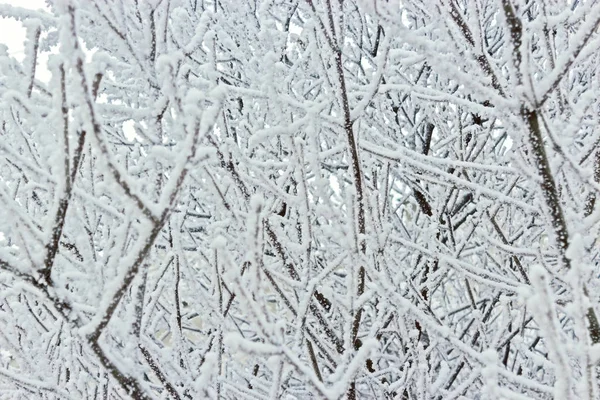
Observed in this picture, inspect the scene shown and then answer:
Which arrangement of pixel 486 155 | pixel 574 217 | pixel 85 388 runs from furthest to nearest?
pixel 486 155 → pixel 85 388 → pixel 574 217

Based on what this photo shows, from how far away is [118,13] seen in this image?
1618mm

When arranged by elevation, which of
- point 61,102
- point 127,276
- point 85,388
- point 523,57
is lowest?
point 85,388

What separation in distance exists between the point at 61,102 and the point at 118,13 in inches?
29.9

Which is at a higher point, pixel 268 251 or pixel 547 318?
pixel 268 251

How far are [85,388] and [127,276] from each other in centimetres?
137

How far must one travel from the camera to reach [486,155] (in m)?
3.55

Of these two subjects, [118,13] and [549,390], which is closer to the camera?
[549,390]

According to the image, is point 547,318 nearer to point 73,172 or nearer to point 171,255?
point 73,172

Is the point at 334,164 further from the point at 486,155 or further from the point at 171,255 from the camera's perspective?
the point at 171,255

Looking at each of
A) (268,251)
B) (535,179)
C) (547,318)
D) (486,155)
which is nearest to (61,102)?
(547,318)

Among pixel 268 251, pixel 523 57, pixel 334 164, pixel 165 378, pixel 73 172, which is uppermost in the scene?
pixel 334 164

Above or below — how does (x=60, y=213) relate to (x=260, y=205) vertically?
below

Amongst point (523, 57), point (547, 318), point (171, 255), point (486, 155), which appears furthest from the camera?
point (486, 155)

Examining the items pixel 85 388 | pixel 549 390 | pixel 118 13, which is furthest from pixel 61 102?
pixel 85 388
